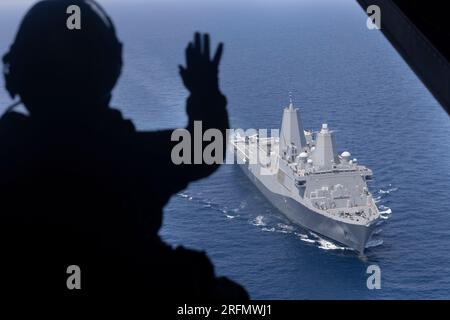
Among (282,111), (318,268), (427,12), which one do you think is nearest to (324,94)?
(282,111)

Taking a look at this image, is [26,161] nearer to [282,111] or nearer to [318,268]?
[318,268]

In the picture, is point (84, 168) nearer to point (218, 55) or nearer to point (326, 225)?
point (218, 55)

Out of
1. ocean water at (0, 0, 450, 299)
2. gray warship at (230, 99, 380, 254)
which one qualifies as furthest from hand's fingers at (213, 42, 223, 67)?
gray warship at (230, 99, 380, 254)

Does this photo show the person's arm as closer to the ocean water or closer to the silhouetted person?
the silhouetted person

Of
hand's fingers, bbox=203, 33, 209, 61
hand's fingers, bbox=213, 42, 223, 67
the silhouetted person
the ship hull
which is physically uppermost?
the ship hull

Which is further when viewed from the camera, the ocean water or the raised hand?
the ocean water

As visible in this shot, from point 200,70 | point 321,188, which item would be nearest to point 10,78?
point 200,70
